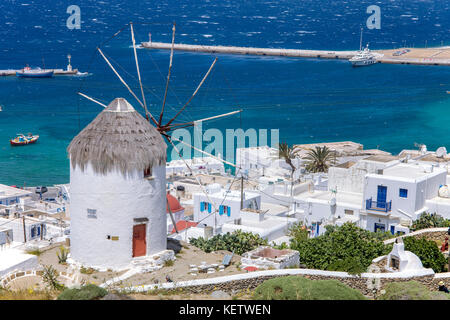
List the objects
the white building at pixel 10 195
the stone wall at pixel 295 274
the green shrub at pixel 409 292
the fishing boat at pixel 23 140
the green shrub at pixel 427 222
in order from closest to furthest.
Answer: the green shrub at pixel 409 292 < the stone wall at pixel 295 274 < the green shrub at pixel 427 222 < the white building at pixel 10 195 < the fishing boat at pixel 23 140

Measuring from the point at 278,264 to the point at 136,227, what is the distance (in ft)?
15.8

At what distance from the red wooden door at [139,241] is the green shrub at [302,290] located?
493 centimetres

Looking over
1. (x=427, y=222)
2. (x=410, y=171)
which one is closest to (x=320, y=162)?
Result: (x=410, y=171)

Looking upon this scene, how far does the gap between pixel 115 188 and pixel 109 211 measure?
77cm

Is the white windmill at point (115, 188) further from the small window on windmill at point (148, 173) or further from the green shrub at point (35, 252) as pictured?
the green shrub at point (35, 252)

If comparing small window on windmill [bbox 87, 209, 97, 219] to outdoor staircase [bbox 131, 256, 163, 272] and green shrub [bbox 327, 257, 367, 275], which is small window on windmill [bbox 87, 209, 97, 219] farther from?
green shrub [bbox 327, 257, 367, 275]

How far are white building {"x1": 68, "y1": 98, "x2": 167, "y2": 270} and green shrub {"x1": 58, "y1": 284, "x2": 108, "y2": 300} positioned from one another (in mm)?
5097

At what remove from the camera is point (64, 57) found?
182125mm

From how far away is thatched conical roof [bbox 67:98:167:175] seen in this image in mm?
20281

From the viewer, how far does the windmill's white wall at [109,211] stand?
67.1ft

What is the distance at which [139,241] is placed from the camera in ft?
69.6

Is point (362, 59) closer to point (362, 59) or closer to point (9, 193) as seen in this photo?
point (362, 59)

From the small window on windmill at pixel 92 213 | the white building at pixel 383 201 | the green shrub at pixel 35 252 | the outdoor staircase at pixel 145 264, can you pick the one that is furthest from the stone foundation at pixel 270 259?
the white building at pixel 383 201
